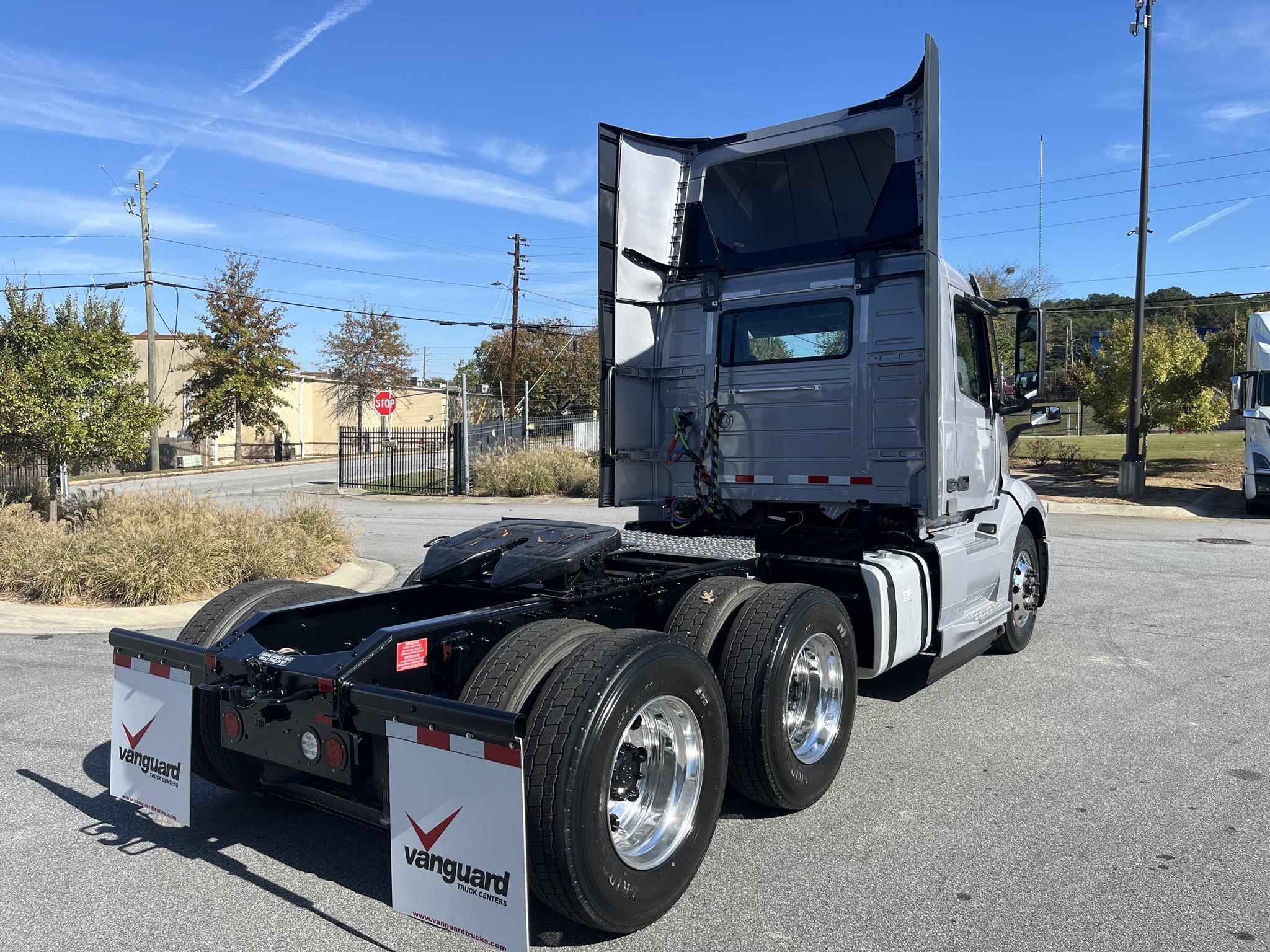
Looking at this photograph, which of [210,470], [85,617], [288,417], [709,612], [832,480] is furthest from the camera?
[288,417]

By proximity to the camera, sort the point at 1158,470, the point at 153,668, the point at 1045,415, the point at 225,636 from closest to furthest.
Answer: the point at 153,668, the point at 225,636, the point at 1045,415, the point at 1158,470

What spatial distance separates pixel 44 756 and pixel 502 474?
19971mm

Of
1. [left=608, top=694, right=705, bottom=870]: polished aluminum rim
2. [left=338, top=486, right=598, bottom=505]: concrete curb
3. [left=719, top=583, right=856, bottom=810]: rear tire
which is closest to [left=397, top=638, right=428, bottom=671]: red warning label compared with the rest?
[left=608, top=694, right=705, bottom=870]: polished aluminum rim

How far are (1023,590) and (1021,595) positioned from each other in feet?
0.14

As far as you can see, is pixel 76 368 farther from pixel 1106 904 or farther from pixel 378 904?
pixel 1106 904

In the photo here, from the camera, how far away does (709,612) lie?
4289mm

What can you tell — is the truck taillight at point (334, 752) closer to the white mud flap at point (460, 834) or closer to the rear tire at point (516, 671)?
the rear tire at point (516, 671)

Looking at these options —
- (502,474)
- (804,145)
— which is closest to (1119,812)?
(804,145)

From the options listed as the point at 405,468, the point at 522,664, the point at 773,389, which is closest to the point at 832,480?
the point at 773,389

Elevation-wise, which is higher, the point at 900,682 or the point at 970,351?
the point at 970,351

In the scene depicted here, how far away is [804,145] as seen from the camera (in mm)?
6395

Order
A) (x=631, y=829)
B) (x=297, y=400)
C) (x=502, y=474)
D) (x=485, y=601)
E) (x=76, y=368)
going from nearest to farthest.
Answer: (x=631, y=829)
(x=485, y=601)
(x=76, y=368)
(x=502, y=474)
(x=297, y=400)

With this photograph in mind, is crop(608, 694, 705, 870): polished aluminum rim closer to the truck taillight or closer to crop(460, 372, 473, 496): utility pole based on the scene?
the truck taillight

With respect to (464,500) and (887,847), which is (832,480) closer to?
(887,847)
